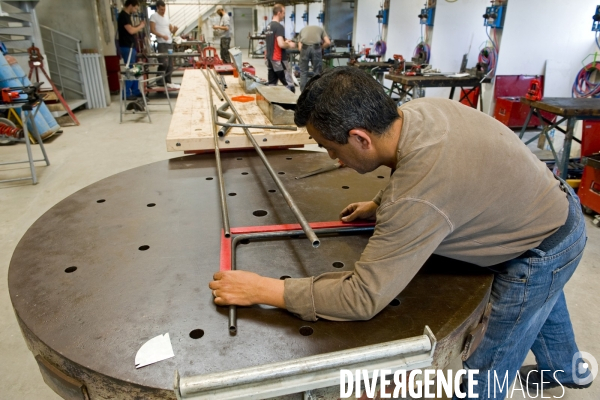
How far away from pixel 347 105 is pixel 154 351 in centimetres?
60

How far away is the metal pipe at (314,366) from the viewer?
1.90 feet

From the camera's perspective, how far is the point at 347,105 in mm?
841

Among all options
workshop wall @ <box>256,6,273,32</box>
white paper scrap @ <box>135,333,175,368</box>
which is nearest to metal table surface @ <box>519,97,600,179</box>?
white paper scrap @ <box>135,333,175,368</box>

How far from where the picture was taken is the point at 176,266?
0.97 m

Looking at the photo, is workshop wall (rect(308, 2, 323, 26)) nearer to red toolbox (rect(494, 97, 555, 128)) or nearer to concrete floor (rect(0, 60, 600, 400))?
concrete floor (rect(0, 60, 600, 400))

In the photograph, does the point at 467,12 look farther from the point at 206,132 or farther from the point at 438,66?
the point at 206,132

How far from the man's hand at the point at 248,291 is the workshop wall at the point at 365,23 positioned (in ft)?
26.8

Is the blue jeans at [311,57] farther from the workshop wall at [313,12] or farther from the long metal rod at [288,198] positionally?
the workshop wall at [313,12]

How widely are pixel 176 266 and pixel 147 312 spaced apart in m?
0.16

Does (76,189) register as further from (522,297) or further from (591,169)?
(591,169)

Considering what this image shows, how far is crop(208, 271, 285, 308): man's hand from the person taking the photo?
0.82 metres

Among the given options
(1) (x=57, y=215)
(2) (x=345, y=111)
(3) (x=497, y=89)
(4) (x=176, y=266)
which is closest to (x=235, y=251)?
(4) (x=176, y=266)

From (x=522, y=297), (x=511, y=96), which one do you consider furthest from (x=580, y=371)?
(x=511, y=96)

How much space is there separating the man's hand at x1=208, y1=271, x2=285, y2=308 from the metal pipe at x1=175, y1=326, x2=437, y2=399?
8.3 inches
